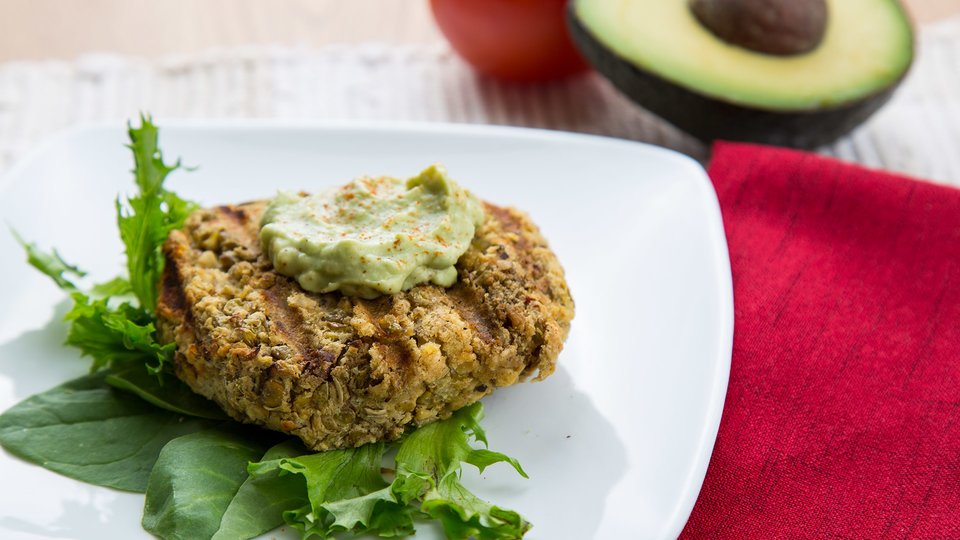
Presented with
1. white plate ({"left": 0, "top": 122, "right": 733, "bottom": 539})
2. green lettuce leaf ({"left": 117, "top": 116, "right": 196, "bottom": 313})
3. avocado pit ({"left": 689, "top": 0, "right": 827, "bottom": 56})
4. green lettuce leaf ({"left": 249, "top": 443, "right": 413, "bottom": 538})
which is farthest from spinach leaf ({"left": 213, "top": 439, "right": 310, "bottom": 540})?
avocado pit ({"left": 689, "top": 0, "right": 827, "bottom": 56})

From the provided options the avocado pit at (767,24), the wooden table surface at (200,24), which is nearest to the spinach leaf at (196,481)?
the avocado pit at (767,24)

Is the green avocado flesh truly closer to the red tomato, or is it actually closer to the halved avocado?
the halved avocado

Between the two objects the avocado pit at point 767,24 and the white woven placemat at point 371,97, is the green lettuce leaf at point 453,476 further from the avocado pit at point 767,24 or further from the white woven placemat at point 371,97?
the white woven placemat at point 371,97

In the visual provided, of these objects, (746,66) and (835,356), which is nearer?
(835,356)

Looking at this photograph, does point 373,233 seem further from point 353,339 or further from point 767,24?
point 767,24

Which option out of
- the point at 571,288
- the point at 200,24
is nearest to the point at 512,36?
the point at 200,24

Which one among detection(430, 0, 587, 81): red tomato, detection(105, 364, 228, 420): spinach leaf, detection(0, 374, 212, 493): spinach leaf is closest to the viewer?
detection(0, 374, 212, 493): spinach leaf

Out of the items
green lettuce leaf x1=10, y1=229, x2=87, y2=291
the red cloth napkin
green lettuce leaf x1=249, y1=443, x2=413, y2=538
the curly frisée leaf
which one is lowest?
the red cloth napkin
